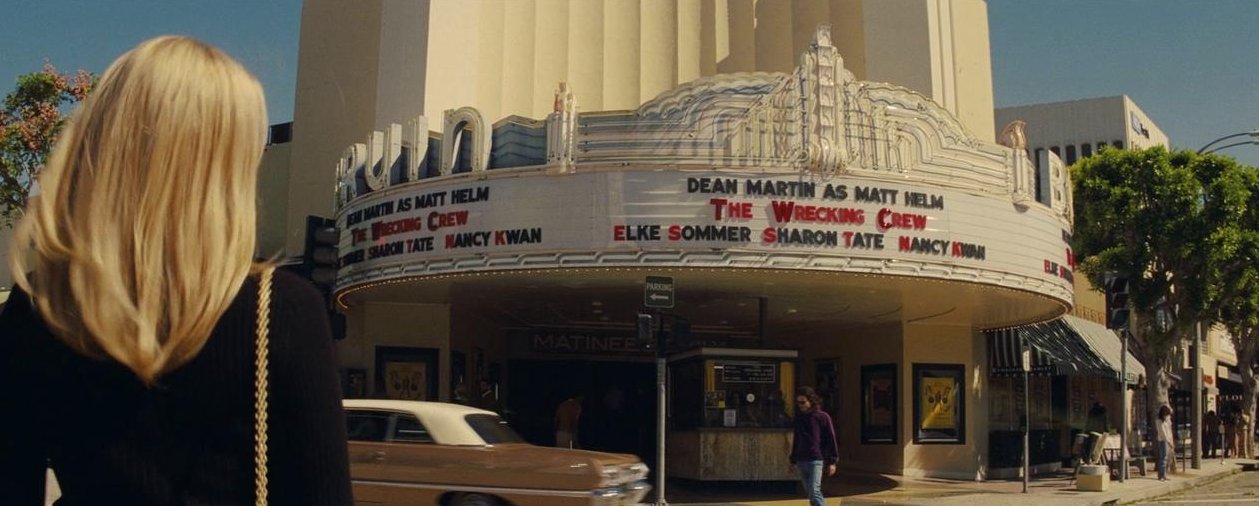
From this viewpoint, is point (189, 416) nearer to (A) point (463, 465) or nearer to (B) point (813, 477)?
(A) point (463, 465)

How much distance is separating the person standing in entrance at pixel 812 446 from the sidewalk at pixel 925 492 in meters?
3.96

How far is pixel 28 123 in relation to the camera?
84.6ft

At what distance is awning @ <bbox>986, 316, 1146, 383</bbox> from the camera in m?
27.8

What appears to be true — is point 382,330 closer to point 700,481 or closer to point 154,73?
point 700,481

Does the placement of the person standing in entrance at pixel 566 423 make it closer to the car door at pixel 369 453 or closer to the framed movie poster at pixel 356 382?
the framed movie poster at pixel 356 382

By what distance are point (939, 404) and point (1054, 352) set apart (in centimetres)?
322

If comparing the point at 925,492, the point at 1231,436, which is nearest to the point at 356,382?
the point at 925,492

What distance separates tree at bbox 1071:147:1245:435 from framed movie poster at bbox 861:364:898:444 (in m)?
6.42

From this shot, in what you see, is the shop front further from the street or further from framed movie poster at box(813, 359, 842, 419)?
Answer: framed movie poster at box(813, 359, 842, 419)

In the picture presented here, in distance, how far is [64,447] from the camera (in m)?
1.77

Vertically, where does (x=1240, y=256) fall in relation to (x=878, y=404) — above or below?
above

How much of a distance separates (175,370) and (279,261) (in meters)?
0.28

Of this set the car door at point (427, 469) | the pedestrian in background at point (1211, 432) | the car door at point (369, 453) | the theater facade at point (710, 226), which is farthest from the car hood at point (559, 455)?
the pedestrian in background at point (1211, 432)

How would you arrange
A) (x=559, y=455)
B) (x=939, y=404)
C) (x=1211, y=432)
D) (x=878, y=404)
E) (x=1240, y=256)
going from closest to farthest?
(x=559, y=455) → (x=939, y=404) → (x=878, y=404) → (x=1240, y=256) → (x=1211, y=432)
